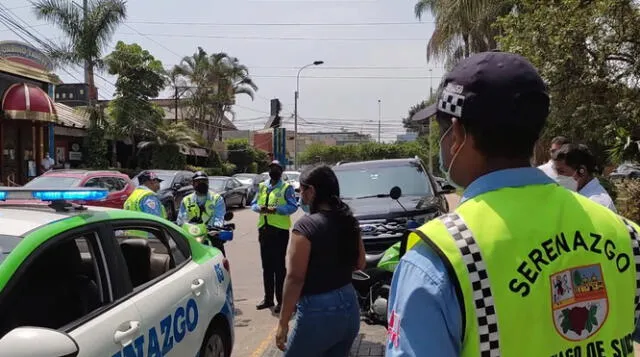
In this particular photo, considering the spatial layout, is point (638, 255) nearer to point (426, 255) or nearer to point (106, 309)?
point (426, 255)

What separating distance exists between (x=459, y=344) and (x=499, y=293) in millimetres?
140

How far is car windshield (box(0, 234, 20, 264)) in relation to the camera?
2672 millimetres

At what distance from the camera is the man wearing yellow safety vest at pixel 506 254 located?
1.26 m

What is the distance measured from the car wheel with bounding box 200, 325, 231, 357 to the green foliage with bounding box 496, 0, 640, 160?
9.77m

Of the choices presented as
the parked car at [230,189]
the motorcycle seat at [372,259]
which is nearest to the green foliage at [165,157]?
the parked car at [230,189]

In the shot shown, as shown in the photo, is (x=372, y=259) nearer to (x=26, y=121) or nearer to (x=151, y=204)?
(x=151, y=204)

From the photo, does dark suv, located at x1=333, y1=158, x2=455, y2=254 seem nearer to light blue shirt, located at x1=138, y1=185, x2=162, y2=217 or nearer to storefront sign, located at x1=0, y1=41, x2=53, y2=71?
light blue shirt, located at x1=138, y1=185, x2=162, y2=217

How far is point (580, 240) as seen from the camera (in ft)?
4.56

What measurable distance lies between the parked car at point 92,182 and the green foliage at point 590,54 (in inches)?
373

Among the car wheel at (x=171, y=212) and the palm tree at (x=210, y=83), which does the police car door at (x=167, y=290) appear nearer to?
the car wheel at (x=171, y=212)

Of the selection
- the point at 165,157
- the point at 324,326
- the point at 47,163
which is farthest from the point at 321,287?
the point at 165,157

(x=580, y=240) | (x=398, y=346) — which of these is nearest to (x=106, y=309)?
(x=398, y=346)

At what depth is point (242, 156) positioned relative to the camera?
48531 mm

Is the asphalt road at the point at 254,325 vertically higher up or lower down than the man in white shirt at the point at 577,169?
lower down
